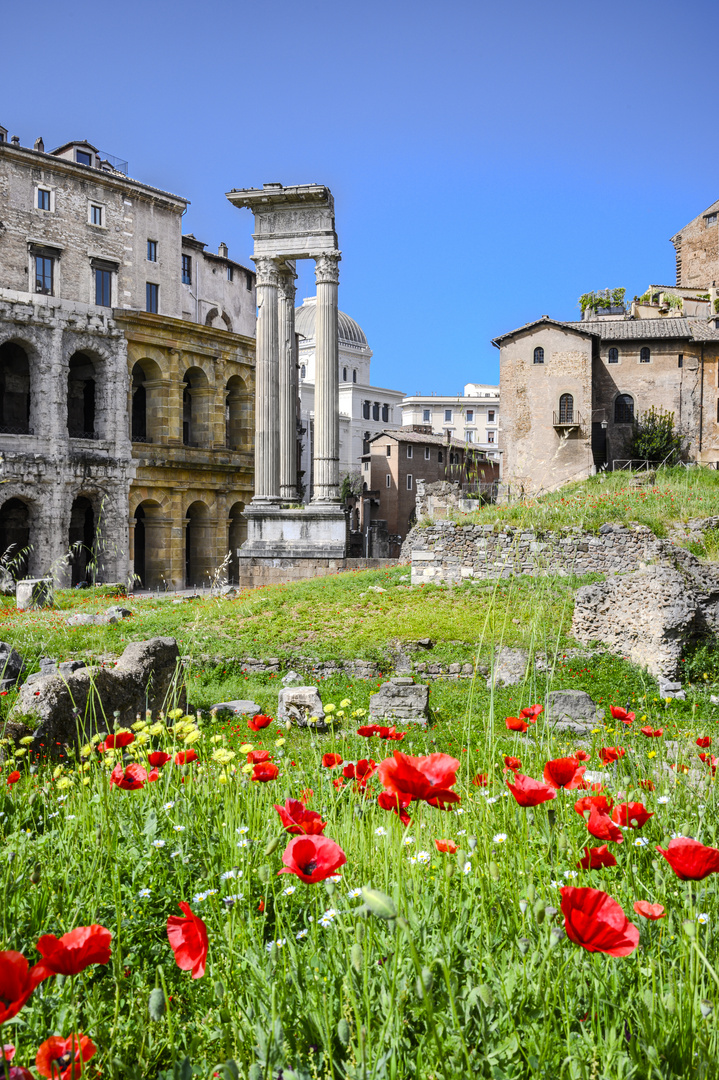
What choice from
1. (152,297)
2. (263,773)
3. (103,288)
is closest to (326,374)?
(103,288)

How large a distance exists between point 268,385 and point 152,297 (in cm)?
1312

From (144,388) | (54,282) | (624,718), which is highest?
(54,282)

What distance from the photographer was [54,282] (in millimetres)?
31188

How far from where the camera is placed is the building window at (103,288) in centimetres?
3247

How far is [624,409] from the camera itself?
4434 centimetres

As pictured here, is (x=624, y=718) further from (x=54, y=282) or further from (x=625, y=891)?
(x=54, y=282)

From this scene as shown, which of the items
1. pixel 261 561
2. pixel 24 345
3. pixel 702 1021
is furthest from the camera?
pixel 24 345

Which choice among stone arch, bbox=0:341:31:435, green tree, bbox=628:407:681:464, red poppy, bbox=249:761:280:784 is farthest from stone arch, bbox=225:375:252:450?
red poppy, bbox=249:761:280:784

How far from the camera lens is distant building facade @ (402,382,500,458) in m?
75.2

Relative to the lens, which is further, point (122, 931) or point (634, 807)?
point (122, 931)

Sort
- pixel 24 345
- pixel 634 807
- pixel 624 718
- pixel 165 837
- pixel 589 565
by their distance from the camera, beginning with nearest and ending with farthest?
pixel 634 807 → pixel 165 837 → pixel 624 718 → pixel 589 565 → pixel 24 345

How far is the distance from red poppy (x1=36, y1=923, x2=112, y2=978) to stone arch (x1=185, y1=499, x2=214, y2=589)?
A: 33.5m

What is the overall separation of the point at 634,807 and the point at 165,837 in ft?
6.92

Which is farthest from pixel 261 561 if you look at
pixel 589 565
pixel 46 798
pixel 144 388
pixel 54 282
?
pixel 46 798
